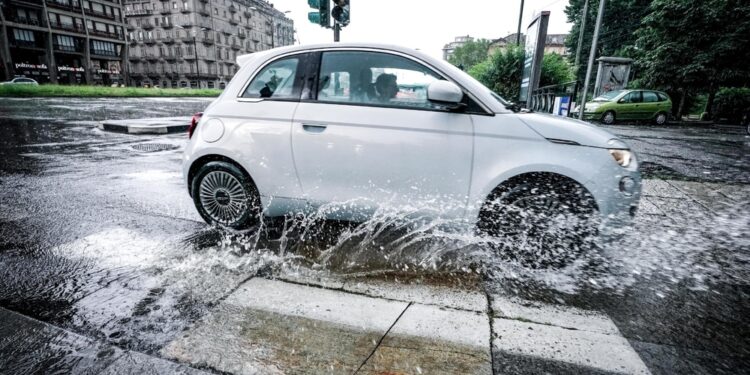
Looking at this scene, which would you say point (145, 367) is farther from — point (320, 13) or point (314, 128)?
point (320, 13)

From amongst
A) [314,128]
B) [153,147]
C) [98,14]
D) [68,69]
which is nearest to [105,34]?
[98,14]

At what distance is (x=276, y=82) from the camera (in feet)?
10.6

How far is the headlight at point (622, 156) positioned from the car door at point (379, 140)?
1.05 metres

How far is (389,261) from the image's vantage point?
2941mm

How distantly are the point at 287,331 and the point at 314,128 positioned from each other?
5.34ft

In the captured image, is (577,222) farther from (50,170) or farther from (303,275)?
(50,170)

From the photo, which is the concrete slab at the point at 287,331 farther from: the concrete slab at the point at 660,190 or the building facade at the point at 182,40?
the building facade at the point at 182,40

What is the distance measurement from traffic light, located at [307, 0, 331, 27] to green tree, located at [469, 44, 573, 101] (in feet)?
20.8

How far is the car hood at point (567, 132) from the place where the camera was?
2586 mm

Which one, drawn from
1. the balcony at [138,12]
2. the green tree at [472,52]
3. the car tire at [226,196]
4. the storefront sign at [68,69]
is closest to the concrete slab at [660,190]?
the car tire at [226,196]

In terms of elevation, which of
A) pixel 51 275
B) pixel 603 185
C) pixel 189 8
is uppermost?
pixel 189 8

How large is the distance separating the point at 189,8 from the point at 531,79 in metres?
75.3

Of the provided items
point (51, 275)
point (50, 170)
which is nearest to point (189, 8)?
point (50, 170)

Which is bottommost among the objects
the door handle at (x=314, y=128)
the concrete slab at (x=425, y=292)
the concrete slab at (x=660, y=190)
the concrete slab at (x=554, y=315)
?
the concrete slab at (x=425, y=292)
